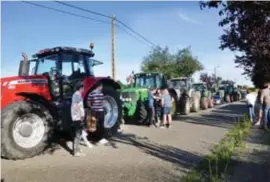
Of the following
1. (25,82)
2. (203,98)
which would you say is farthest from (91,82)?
(203,98)

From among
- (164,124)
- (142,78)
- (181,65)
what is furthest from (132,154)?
(181,65)

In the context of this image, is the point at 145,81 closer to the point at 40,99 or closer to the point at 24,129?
the point at 40,99

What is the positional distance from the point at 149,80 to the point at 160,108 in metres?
2.74

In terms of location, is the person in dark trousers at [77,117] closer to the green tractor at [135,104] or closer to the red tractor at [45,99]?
the red tractor at [45,99]

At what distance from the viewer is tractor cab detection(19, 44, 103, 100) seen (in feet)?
36.9

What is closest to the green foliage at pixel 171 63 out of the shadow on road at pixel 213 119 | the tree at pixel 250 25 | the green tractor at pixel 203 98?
the green tractor at pixel 203 98

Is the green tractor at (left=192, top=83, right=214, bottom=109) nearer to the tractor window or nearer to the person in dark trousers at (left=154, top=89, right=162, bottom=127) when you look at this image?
the person in dark trousers at (left=154, top=89, right=162, bottom=127)

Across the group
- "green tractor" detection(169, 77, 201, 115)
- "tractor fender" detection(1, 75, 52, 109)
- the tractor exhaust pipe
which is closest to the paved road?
"tractor fender" detection(1, 75, 52, 109)

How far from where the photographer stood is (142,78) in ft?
66.8

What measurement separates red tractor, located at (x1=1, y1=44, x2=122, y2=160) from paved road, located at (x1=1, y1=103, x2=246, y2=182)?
0.43 metres

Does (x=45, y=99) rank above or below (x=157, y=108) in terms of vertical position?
above

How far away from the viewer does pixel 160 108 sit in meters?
17.6

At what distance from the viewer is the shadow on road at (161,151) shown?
9.14 m

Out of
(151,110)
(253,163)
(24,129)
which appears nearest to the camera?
(253,163)
